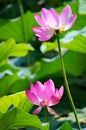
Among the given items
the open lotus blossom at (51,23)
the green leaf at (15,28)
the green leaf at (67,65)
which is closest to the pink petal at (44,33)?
the open lotus blossom at (51,23)

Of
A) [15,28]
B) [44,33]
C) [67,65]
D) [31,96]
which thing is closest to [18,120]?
[31,96]

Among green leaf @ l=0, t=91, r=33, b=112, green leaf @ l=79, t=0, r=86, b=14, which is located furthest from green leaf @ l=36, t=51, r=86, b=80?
green leaf @ l=0, t=91, r=33, b=112

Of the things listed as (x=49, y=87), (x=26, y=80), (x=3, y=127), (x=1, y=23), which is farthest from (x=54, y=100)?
(x=1, y=23)

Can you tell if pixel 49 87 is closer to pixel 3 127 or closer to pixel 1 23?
pixel 3 127

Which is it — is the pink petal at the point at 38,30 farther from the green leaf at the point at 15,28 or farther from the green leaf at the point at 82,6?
the green leaf at the point at 15,28

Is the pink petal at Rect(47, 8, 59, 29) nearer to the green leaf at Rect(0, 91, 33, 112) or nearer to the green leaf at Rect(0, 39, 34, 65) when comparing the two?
the green leaf at Rect(0, 91, 33, 112)
